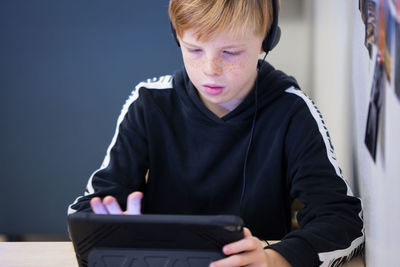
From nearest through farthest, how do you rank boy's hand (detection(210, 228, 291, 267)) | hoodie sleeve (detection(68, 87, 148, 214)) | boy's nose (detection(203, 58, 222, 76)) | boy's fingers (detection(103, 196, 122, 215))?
boy's hand (detection(210, 228, 291, 267))
boy's fingers (detection(103, 196, 122, 215))
boy's nose (detection(203, 58, 222, 76))
hoodie sleeve (detection(68, 87, 148, 214))

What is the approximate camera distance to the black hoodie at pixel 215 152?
1.12 meters

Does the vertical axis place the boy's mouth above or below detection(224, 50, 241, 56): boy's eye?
below

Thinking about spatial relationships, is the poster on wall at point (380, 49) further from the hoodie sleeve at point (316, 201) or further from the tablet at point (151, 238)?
the tablet at point (151, 238)

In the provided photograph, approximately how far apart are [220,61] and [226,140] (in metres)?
0.23

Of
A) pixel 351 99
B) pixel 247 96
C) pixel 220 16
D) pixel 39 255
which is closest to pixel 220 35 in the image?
pixel 220 16

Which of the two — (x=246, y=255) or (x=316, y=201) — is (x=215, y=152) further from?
(x=246, y=255)

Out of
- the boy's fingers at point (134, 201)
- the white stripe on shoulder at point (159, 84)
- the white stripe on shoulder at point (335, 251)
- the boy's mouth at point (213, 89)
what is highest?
the boy's mouth at point (213, 89)

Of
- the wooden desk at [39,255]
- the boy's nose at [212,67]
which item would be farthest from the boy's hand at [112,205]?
the boy's nose at [212,67]

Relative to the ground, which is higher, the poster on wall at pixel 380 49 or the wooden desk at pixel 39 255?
the poster on wall at pixel 380 49

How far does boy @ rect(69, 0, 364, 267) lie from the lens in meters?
1.00

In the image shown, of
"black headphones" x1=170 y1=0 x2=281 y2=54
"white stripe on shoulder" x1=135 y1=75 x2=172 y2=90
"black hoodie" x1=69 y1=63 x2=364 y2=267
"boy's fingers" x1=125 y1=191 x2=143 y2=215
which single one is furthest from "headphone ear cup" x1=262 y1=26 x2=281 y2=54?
"boy's fingers" x1=125 y1=191 x2=143 y2=215

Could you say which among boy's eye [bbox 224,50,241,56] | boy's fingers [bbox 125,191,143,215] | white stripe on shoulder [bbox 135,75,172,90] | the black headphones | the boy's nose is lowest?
boy's fingers [bbox 125,191,143,215]

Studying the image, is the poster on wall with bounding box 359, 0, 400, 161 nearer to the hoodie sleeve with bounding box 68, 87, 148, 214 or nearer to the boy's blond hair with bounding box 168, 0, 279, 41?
the boy's blond hair with bounding box 168, 0, 279, 41

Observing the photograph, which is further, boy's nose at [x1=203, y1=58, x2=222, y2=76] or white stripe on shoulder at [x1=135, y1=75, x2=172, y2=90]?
white stripe on shoulder at [x1=135, y1=75, x2=172, y2=90]
